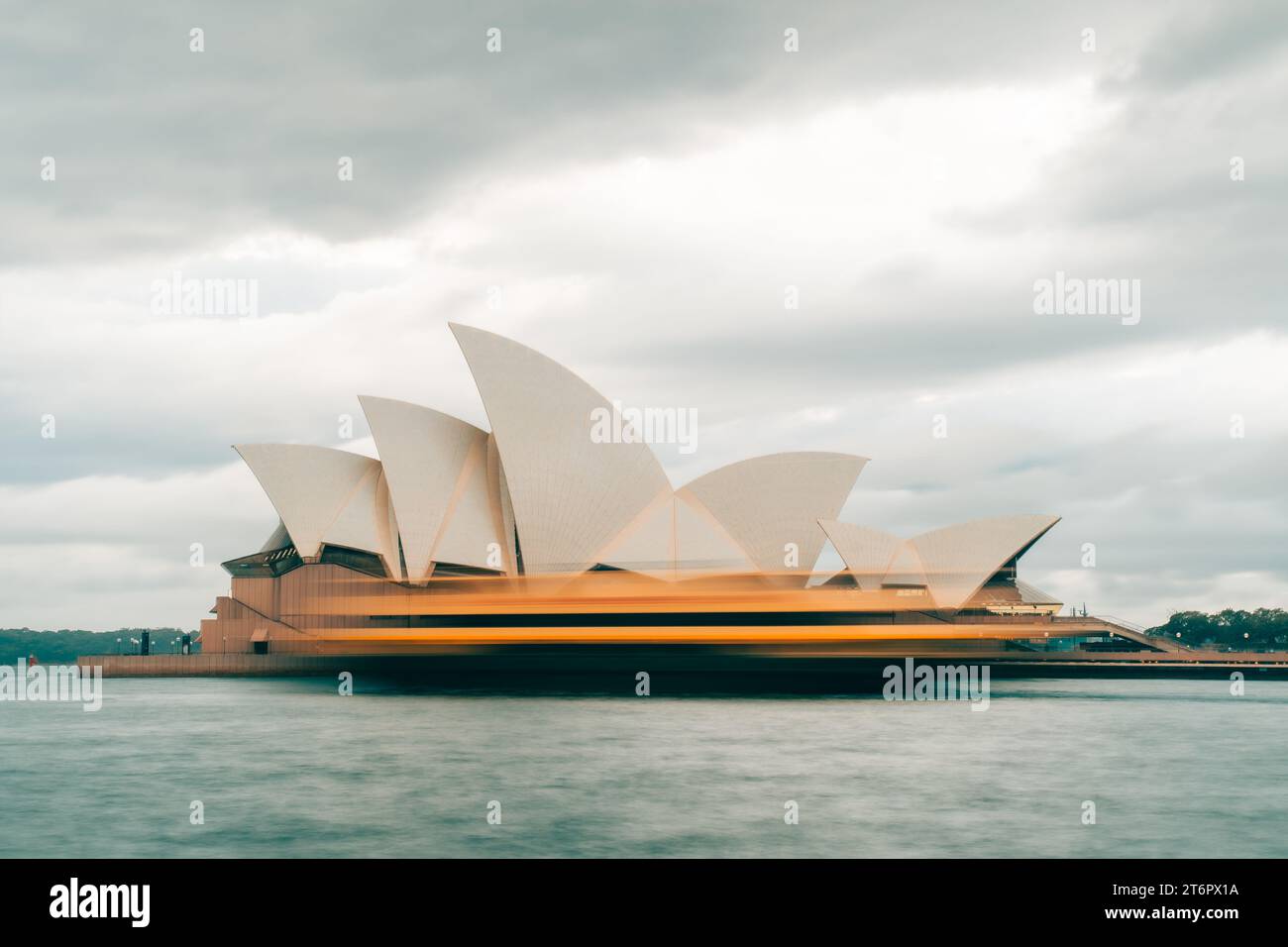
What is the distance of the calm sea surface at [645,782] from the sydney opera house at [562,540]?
10.1 metres

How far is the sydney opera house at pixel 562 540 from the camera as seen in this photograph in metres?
39.7

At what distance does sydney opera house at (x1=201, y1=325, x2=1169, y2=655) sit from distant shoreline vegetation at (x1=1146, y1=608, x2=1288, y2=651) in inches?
1540

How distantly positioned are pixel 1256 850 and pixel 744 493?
3031 cm

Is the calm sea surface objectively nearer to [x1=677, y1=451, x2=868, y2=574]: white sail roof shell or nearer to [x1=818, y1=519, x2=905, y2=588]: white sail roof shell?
[x1=818, y1=519, x2=905, y2=588]: white sail roof shell

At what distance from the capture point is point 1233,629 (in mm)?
79625

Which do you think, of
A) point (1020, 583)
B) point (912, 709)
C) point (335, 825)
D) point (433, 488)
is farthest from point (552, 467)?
point (335, 825)

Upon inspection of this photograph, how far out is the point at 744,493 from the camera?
142 feet

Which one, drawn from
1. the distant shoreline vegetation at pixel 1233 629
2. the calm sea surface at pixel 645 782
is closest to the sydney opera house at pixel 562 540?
the calm sea surface at pixel 645 782

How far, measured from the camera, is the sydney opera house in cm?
3966
